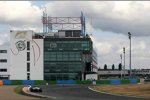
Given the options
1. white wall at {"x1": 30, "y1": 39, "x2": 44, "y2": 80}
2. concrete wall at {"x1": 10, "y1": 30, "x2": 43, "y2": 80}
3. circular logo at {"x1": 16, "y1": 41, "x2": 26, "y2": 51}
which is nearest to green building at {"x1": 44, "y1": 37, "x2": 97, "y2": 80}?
white wall at {"x1": 30, "y1": 39, "x2": 44, "y2": 80}

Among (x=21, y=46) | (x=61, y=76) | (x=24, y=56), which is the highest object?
(x=21, y=46)

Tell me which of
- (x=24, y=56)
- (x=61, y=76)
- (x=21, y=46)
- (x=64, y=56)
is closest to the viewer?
→ (x=64, y=56)

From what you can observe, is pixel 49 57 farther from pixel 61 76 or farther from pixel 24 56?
pixel 24 56

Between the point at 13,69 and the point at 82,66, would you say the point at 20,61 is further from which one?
the point at 82,66

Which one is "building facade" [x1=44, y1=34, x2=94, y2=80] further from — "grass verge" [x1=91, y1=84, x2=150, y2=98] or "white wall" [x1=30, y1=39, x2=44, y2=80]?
"grass verge" [x1=91, y1=84, x2=150, y2=98]

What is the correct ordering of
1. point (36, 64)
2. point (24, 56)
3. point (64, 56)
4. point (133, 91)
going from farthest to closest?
1. point (24, 56)
2. point (64, 56)
3. point (36, 64)
4. point (133, 91)

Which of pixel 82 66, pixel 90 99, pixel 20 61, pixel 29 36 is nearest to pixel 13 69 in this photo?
pixel 20 61

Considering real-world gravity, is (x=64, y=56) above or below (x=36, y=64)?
above

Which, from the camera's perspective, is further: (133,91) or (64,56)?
(64,56)

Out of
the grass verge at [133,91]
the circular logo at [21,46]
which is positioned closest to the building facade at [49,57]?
the circular logo at [21,46]

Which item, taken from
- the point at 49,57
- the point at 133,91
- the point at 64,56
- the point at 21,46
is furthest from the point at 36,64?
the point at 133,91

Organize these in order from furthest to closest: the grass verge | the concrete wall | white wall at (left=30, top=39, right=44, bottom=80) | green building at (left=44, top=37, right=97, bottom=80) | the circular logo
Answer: the circular logo → green building at (left=44, top=37, right=97, bottom=80) → the concrete wall → white wall at (left=30, top=39, right=44, bottom=80) → the grass verge

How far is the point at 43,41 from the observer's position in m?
153

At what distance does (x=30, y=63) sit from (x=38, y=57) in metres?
3.66
